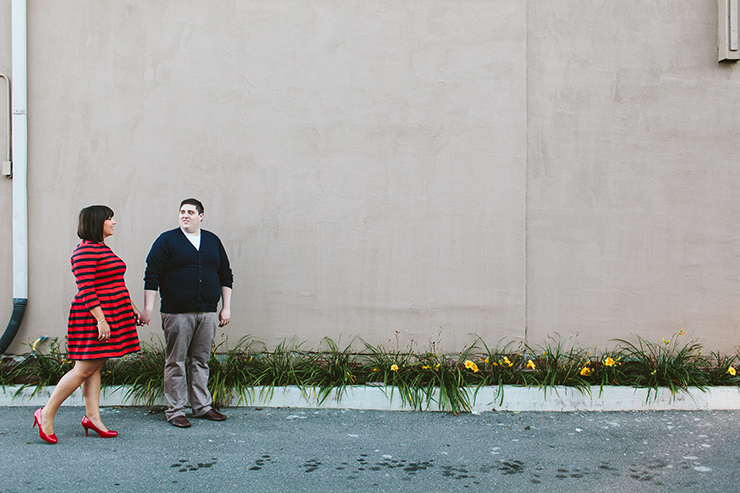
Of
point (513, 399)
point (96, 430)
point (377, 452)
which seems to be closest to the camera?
point (377, 452)

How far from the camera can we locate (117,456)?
395 centimetres

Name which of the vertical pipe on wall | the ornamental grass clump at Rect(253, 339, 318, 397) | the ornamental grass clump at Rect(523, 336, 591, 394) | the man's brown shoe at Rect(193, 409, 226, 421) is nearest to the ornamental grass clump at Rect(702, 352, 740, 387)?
the ornamental grass clump at Rect(523, 336, 591, 394)

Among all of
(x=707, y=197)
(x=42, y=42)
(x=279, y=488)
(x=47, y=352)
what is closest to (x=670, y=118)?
(x=707, y=197)

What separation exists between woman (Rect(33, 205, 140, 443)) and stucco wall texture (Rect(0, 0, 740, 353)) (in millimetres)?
1534

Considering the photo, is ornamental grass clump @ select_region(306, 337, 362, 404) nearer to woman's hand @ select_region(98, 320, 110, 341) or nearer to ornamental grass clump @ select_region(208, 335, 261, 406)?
ornamental grass clump @ select_region(208, 335, 261, 406)

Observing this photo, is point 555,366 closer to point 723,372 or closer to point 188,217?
point 723,372

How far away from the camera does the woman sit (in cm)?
412

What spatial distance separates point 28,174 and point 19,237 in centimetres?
65

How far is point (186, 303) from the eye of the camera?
15.0 feet

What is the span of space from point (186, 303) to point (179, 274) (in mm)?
242

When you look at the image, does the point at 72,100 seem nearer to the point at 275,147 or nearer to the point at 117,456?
the point at 275,147

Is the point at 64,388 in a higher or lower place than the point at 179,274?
lower

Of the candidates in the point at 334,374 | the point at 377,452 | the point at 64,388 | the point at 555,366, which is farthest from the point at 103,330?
the point at 555,366

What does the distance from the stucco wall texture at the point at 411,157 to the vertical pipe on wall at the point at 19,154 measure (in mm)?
95
